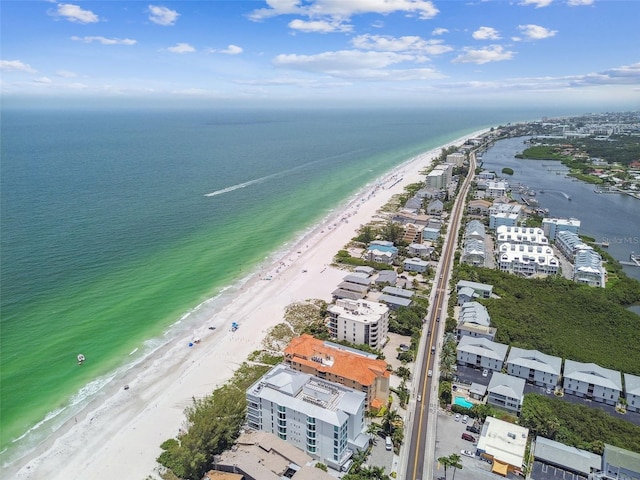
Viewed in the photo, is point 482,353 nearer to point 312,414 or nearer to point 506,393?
point 506,393

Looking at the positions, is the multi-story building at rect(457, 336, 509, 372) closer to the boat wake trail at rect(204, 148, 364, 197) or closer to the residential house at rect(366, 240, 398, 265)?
the residential house at rect(366, 240, 398, 265)

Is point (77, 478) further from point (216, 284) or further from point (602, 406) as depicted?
point (602, 406)

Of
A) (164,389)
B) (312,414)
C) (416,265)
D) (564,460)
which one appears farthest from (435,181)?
(312,414)

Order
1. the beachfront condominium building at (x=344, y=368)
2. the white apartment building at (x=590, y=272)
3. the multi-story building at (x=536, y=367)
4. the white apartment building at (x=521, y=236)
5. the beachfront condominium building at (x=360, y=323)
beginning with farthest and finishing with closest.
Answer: the white apartment building at (x=521, y=236)
the white apartment building at (x=590, y=272)
the beachfront condominium building at (x=360, y=323)
the multi-story building at (x=536, y=367)
the beachfront condominium building at (x=344, y=368)

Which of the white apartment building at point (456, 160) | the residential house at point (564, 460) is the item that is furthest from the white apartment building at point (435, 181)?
the residential house at point (564, 460)

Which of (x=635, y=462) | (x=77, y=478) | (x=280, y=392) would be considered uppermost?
(x=280, y=392)

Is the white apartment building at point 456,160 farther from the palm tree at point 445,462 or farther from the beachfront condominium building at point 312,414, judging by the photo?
the palm tree at point 445,462

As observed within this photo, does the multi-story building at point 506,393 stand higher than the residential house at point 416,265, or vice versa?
the residential house at point 416,265

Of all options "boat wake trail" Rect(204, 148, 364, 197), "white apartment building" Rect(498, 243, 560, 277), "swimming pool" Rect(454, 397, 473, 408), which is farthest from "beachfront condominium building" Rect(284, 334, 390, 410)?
"boat wake trail" Rect(204, 148, 364, 197)

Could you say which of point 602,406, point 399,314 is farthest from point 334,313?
point 602,406
